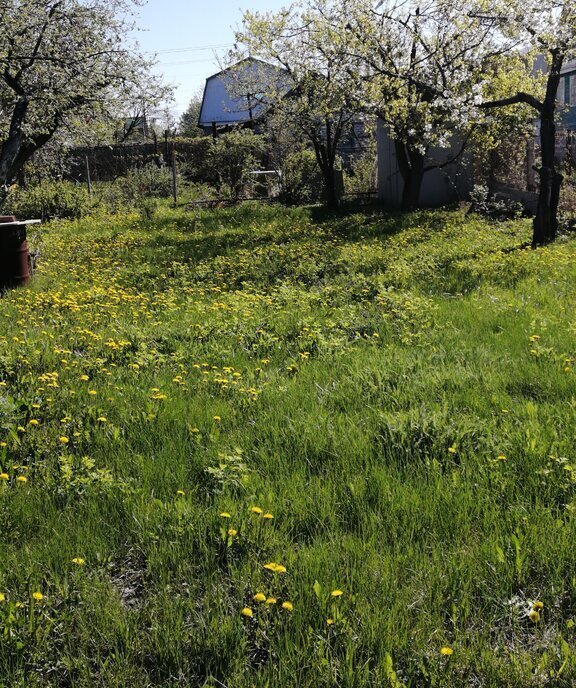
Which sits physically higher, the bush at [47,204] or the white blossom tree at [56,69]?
the white blossom tree at [56,69]

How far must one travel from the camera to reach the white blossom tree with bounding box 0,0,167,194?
12.1 m

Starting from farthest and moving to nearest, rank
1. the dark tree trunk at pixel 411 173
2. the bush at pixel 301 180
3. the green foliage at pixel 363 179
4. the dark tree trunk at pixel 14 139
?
the green foliage at pixel 363 179, the bush at pixel 301 180, the dark tree trunk at pixel 411 173, the dark tree trunk at pixel 14 139

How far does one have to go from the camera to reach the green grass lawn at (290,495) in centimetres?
221

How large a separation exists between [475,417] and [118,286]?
575 centimetres

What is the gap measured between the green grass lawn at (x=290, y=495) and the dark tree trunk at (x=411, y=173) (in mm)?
11219

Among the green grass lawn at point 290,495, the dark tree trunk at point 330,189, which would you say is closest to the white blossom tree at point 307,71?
the dark tree trunk at point 330,189

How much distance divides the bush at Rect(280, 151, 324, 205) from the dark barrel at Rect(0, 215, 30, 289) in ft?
42.3

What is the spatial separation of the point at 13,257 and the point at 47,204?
10.6 meters

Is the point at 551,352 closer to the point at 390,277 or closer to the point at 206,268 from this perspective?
the point at 390,277

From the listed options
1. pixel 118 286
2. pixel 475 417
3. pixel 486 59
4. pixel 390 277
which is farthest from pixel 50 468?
pixel 486 59

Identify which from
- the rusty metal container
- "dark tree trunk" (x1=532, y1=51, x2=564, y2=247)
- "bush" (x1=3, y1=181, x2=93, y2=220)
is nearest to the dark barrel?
the rusty metal container

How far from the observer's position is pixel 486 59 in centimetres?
1280

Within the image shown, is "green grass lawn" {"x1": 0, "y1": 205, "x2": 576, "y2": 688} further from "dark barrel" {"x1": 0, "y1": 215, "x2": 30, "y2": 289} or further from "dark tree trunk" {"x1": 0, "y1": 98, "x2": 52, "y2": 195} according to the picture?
"dark tree trunk" {"x1": 0, "y1": 98, "x2": 52, "y2": 195}

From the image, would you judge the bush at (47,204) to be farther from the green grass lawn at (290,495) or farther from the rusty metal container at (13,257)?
the green grass lawn at (290,495)
